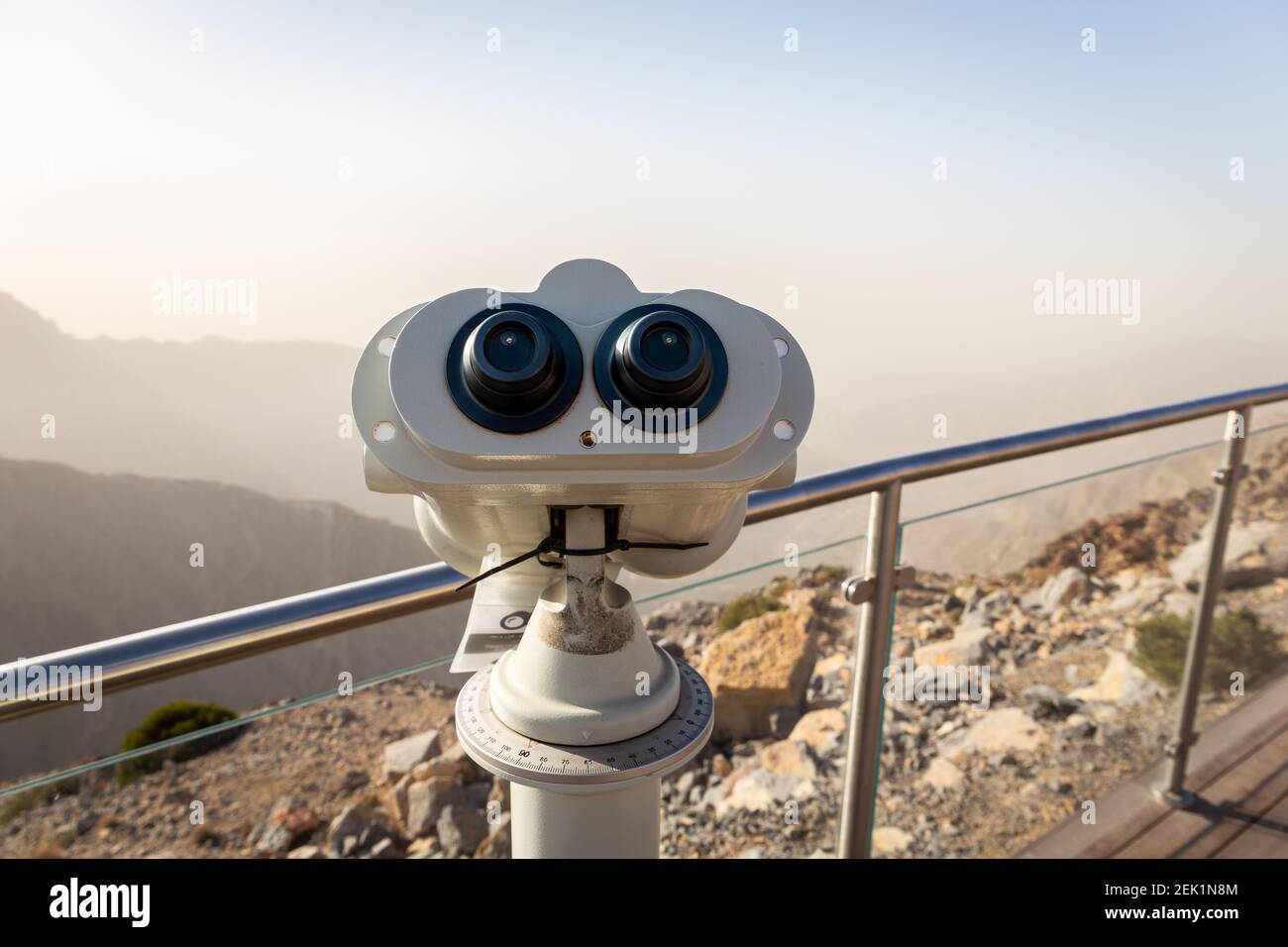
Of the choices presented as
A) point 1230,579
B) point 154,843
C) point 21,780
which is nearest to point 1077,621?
point 1230,579

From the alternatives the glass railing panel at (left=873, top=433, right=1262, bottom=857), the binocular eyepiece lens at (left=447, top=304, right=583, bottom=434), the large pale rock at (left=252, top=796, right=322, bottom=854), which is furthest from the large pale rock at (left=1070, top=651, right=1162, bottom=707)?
the large pale rock at (left=252, top=796, right=322, bottom=854)

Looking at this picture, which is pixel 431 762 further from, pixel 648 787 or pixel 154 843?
pixel 648 787

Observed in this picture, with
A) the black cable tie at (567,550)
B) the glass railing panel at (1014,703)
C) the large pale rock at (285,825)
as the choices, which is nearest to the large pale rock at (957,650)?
the glass railing panel at (1014,703)

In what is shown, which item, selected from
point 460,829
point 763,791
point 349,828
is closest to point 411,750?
point 349,828

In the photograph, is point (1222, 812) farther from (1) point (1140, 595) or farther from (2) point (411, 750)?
(2) point (411, 750)

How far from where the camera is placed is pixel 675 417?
0.55 metres

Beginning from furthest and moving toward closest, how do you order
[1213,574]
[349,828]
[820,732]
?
[349,828] → [1213,574] → [820,732]

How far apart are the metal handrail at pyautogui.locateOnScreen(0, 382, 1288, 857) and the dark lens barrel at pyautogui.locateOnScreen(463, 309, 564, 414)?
1.27ft

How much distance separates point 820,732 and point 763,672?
0.53 feet

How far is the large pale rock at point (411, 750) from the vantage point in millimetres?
2271

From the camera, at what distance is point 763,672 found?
1.55 m

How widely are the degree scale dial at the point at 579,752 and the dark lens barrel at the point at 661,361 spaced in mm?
296

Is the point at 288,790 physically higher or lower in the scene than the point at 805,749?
lower

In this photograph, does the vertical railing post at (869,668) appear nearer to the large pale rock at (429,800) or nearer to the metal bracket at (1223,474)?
the large pale rock at (429,800)
